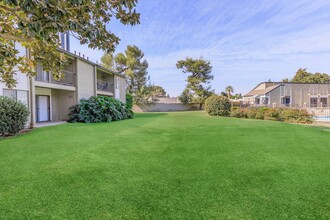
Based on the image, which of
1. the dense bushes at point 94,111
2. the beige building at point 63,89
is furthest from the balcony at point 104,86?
the dense bushes at point 94,111

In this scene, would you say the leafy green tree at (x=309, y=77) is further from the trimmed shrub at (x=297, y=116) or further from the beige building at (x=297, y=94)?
the trimmed shrub at (x=297, y=116)

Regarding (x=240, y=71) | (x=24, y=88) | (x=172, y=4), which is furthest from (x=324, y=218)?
(x=240, y=71)

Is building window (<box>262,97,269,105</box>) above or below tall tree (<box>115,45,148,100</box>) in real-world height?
below

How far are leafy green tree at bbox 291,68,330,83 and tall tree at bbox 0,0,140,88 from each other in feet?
203

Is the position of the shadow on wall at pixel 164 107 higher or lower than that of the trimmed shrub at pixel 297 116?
higher

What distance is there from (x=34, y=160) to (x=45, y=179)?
1677 millimetres

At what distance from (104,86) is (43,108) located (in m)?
8.70

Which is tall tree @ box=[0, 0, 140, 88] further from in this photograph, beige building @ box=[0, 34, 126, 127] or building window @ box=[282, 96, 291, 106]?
building window @ box=[282, 96, 291, 106]

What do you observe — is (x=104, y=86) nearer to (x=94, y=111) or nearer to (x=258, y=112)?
(x=94, y=111)

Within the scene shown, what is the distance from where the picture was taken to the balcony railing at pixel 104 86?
23.7 m

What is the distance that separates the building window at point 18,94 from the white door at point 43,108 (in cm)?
388

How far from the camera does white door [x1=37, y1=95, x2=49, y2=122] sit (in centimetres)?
1656

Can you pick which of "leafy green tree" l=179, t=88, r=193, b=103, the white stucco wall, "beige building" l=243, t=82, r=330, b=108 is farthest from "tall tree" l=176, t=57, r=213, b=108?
the white stucco wall

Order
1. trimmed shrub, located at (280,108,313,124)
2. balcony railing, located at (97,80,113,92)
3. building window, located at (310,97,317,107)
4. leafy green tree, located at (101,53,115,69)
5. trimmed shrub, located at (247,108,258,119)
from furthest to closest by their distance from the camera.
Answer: leafy green tree, located at (101,53,115,69) → building window, located at (310,97,317,107) → balcony railing, located at (97,80,113,92) → trimmed shrub, located at (247,108,258,119) → trimmed shrub, located at (280,108,313,124)
